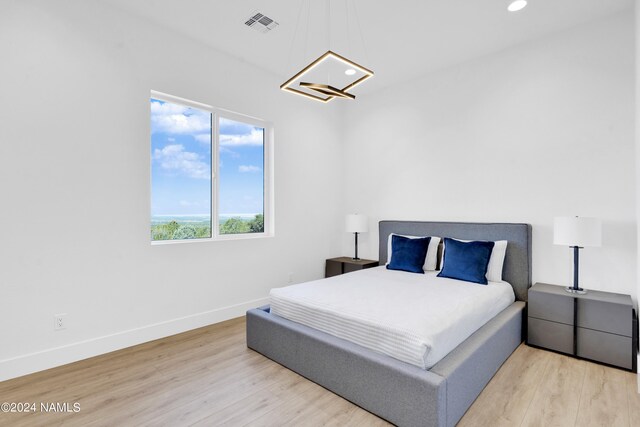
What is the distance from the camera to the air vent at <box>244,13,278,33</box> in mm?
2973

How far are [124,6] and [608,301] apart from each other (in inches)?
189

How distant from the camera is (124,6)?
2.85m

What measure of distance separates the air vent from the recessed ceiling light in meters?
2.09

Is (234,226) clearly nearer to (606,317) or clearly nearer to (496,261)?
(496,261)

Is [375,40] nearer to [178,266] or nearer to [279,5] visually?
[279,5]

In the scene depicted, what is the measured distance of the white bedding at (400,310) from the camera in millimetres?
1922

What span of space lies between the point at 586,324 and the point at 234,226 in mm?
3595

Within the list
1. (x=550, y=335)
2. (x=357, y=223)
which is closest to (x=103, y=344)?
(x=357, y=223)

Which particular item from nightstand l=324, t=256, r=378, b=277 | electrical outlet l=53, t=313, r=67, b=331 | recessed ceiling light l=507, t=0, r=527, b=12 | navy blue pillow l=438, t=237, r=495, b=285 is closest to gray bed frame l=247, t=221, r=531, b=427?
navy blue pillow l=438, t=237, r=495, b=285

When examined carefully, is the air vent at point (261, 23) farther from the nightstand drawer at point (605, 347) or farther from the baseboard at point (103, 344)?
the nightstand drawer at point (605, 347)

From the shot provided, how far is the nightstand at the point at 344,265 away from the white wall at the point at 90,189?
1.33 m

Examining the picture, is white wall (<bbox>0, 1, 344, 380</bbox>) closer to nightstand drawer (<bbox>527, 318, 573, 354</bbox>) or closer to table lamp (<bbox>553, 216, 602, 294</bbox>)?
nightstand drawer (<bbox>527, 318, 573, 354</bbox>)

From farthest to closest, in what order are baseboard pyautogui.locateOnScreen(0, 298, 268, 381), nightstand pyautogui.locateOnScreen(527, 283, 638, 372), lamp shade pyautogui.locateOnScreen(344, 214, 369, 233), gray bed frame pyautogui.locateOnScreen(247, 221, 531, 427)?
lamp shade pyautogui.locateOnScreen(344, 214, 369, 233) → nightstand pyautogui.locateOnScreen(527, 283, 638, 372) → baseboard pyautogui.locateOnScreen(0, 298, 268, 381) → gray bed frame pyautogui.locateOnScreen(247, 221, 531, 427)

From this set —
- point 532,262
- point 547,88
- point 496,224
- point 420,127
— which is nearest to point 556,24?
point 547,88
